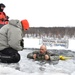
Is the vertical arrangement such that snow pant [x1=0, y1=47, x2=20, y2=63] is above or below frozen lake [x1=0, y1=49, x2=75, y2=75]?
above

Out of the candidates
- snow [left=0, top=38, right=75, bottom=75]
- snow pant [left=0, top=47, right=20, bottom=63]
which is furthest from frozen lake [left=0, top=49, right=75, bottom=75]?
snow pant [left=0, top=47, right=20, bottom=63]

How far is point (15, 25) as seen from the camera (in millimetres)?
9328

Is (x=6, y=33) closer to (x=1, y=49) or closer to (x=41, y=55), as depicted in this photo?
(x=1, y=49)

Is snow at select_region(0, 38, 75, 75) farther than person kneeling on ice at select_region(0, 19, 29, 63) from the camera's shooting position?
No

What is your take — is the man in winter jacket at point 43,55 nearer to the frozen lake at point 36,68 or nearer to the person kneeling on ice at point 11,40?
the frozen lake at point 36,68

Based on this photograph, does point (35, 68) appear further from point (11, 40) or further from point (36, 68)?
point (11, 40)

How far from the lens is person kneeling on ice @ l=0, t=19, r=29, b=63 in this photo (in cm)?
905

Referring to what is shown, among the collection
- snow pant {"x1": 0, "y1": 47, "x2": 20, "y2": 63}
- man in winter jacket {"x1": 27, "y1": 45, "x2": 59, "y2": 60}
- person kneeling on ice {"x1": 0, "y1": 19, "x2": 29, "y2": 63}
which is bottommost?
man in winter jacket {"x1": 27, "y1": 45, "x2": 59, "y2": 60}

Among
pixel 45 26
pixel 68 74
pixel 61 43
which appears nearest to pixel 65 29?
pixel 45 26

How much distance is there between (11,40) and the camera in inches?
355

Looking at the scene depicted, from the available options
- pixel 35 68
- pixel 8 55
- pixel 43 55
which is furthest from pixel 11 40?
pixel 43 55

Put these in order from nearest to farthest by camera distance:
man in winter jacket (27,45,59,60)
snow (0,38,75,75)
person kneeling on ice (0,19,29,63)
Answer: snow (0,38,75,75), person kneeling on ice (0,19,29,63), man in winter jacket (27,45,59,60)

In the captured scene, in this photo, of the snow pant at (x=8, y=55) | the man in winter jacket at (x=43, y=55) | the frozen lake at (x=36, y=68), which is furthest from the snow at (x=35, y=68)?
the man in winter jacket at (x=43, y=55)

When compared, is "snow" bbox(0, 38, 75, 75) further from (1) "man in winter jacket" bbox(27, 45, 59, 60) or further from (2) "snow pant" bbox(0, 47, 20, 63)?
(1) "man in winter jacket" bbox(27, 45, 59, 60)
